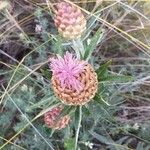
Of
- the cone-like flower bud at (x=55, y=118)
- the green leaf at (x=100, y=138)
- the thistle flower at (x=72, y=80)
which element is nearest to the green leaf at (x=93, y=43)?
the thistle flower at (x=72, y=80)

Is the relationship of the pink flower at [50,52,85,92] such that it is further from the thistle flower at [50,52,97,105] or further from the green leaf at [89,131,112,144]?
the green leaf at [89,131,112,144]

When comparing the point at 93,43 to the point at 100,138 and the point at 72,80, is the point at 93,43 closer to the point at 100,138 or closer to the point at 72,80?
the point at 72,80

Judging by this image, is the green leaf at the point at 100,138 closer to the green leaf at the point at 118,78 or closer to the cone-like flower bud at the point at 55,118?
the cone-like flower bud at the point at 55,118

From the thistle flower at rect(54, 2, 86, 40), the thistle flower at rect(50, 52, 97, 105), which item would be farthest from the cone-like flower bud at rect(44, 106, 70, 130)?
the thistle flower at rect(54, 2, 86, 40)

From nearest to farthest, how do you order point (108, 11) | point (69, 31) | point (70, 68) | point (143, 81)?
1. point (70, 68)
2. point (69, 31)
3. point (143, 81)
4. point (108, 11)

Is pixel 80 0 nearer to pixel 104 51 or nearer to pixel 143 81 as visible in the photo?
pixel 104 51

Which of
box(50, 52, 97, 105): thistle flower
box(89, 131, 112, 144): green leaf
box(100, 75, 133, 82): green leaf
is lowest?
box(89, 131, 112, 144): green leaf

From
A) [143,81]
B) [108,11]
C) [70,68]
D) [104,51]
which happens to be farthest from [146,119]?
[70,68]
